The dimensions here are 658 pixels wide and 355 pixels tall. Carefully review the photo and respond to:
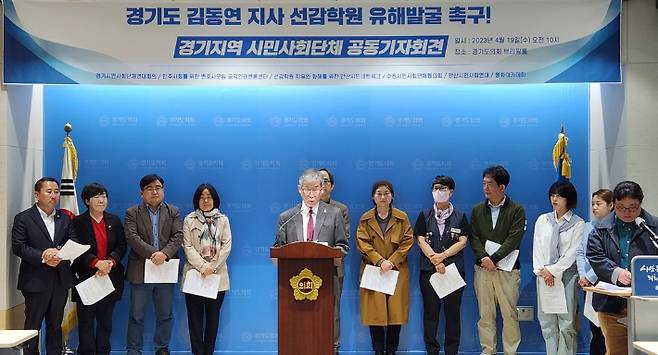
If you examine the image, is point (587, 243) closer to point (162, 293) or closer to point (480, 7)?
point (480, 7)

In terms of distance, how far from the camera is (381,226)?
6.10 meters

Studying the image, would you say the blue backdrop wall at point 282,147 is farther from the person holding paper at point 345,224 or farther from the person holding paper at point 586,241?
the person holding paper at point 586,241

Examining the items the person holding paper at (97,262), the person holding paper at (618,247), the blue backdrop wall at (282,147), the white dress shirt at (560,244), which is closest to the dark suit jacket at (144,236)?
the person holding paper at (97,262)

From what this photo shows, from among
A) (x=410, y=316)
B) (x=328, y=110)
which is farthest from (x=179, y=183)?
(x=410, y=316)

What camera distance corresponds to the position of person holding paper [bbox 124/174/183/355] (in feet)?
20.0

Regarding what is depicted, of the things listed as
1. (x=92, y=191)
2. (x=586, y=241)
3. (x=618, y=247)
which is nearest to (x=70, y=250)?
(x=92, y=191)

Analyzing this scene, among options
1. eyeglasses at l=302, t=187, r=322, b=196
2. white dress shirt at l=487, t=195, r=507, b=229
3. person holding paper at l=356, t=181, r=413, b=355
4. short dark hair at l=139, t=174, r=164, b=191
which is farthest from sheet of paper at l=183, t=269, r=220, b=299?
white dress shirt at l=487, t=195, r=507, b=229

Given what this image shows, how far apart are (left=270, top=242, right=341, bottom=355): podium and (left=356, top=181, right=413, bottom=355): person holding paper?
1.44 m

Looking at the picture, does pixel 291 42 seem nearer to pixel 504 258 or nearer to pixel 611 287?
pixel 504 258

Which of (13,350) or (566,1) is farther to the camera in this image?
(566,1)

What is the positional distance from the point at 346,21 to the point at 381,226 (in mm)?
1803

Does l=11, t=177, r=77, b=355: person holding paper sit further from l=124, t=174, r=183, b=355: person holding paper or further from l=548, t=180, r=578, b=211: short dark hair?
l=548, t=180, r=578, b=211: short dark hair

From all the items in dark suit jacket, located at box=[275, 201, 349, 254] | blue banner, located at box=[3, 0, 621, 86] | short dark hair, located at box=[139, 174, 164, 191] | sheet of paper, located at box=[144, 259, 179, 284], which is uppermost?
blue banner, located at box=[3, 0, 621, 86]

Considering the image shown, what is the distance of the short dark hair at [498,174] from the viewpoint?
20.0ft
